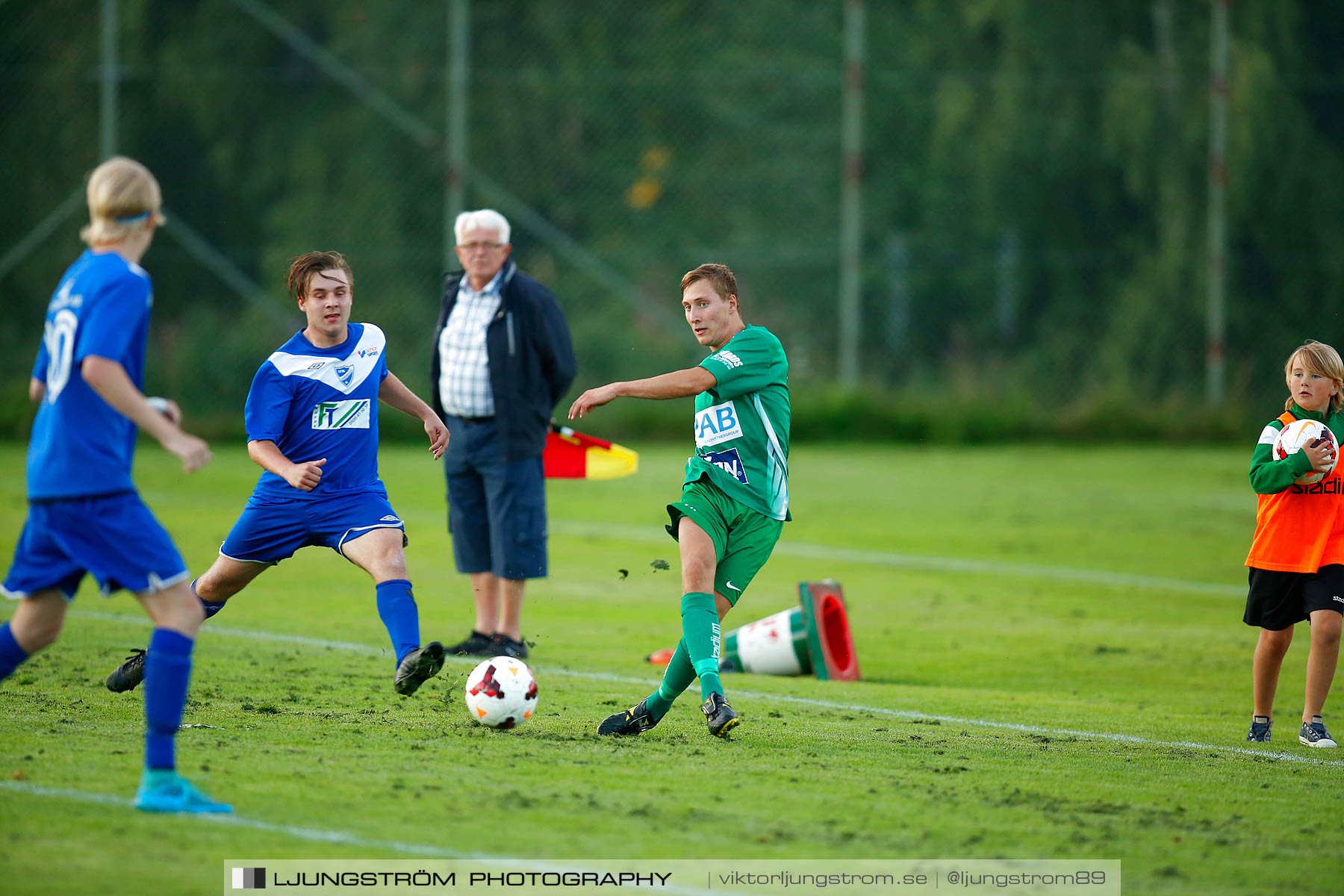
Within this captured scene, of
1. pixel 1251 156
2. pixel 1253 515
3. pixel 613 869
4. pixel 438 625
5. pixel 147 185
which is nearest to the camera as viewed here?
pixel 613 869

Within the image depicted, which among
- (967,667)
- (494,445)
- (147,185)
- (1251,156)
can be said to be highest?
(1251,156)

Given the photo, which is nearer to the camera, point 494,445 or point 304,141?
point 494,445

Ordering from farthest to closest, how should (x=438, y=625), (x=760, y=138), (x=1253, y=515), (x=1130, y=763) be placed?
1. (x=760, y=138)
2. (x=1253, y=515)
3. (x=438, y=625)
4. (x=1130, y=763)

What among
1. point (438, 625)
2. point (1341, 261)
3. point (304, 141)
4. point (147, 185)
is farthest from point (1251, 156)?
point (147, 185)

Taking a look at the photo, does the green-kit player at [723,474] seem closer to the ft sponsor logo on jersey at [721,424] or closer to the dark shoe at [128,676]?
the ft sponsor logo on jersey at [721,424]

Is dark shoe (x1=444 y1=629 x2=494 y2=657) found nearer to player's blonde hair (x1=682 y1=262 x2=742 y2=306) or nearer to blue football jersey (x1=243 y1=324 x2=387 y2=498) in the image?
blue football jersey (x1=243 y1=324 x2=387 y2=498)

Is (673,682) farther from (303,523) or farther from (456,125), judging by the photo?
(456,125)

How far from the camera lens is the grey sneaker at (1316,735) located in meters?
6.74

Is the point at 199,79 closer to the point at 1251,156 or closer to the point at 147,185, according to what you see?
the point at 1251,156

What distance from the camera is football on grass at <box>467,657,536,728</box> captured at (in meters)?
6.29

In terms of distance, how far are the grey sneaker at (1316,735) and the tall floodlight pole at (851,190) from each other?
47.6 feet

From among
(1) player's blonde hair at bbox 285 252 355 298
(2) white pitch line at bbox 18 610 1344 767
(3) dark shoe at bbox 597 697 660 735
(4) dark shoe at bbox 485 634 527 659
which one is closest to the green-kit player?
(3) dark shoe at bbox 597 697 660 735

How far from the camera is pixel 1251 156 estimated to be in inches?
837

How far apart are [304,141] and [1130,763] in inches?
811
